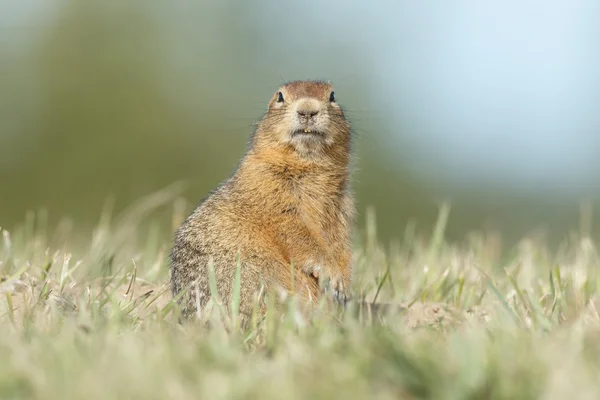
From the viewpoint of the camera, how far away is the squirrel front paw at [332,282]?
4508 mm

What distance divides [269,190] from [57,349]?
2155 millimetres

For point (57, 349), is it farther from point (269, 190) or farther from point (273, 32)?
point (273, 32)

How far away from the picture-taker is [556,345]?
9.35 feet

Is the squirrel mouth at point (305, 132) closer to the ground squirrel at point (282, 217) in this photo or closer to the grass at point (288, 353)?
the ground squirrel at point (282, 217)

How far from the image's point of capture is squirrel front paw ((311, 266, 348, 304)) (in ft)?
14.8

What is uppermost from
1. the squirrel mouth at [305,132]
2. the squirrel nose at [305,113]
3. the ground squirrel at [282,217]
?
the squirrel nose at [305,113]

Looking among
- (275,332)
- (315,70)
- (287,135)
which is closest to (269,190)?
(287,135)

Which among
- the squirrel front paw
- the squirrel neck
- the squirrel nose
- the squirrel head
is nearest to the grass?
the squirrel front paw

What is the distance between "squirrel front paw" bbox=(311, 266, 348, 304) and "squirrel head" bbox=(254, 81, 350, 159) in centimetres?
72

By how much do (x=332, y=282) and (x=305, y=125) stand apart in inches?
37.3

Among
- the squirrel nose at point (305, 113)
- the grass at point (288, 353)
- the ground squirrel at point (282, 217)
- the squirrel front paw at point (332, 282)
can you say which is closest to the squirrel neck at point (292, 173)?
the ground squirrel at point (282, 217)

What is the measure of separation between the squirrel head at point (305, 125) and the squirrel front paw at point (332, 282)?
72cm

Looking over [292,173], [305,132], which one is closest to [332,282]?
[292,173]

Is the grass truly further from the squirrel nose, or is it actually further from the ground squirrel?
the squirrel nose
